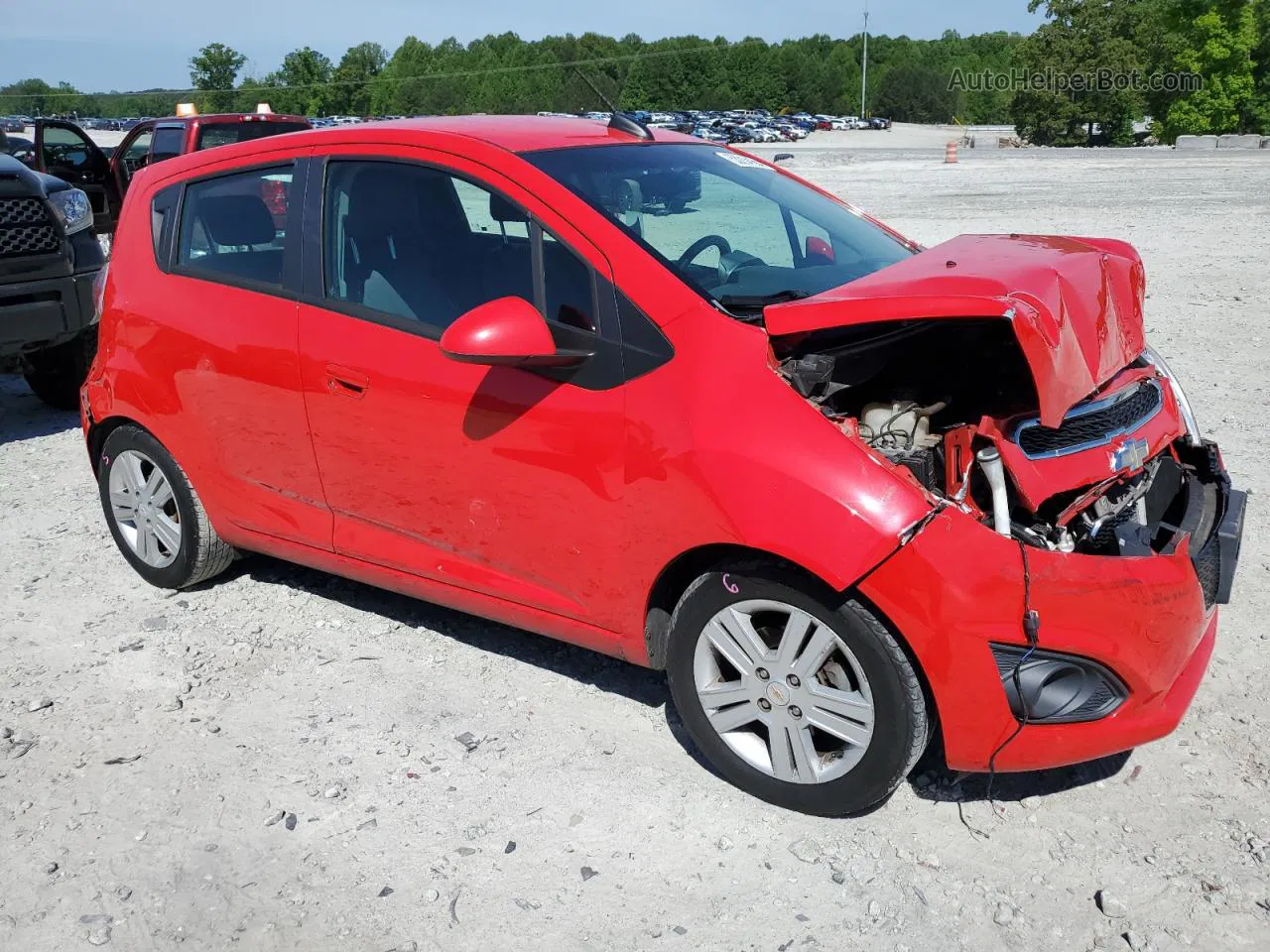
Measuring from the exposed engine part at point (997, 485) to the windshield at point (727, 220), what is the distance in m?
0.80

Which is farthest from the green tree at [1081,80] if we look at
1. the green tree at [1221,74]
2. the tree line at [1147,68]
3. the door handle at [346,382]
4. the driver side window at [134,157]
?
the door handle at [346,382]

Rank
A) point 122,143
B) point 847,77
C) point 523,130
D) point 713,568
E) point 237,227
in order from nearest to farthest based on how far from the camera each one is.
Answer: point 713,568
point 523,130
point 237,227
point 122,143
point 847,77

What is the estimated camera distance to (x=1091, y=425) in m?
3.17

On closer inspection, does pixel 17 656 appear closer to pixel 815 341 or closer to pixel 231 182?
pixel 231 182

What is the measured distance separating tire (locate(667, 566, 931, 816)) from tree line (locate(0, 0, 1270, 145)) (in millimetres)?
65617

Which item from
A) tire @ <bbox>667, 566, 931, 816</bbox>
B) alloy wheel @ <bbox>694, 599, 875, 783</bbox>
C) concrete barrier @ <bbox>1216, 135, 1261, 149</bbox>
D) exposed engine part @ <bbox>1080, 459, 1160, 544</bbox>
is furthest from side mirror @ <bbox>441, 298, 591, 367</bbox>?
concrete barrier @ <bbox>1216, 135, 1261, 149</bbox>

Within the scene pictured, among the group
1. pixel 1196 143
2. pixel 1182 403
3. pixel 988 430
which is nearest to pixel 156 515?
pixel 988 430

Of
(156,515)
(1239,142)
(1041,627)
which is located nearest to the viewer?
(1041,627)

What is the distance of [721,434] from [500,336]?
0.65m

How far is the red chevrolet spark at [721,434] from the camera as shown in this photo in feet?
9.32

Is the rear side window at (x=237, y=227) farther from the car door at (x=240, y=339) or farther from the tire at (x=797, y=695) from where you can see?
the tire at (x=797, y=695)

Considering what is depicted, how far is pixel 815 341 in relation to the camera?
3.13 metres

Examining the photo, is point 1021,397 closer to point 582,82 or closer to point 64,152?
point 64,152

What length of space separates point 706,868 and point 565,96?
370 ft
